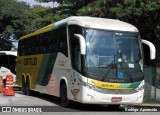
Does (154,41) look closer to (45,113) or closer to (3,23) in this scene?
(45,113)

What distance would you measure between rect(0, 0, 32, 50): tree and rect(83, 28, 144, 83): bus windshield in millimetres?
31737

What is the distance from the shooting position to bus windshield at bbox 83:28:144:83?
1424cm

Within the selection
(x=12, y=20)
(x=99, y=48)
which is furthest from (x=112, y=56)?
(x=12, y=20)

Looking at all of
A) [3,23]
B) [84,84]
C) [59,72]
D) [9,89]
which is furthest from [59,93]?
[3,23]

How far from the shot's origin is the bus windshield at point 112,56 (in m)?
14.2

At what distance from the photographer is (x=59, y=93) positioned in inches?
655

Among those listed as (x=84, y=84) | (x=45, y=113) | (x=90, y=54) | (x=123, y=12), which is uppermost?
(x=123, y=12)

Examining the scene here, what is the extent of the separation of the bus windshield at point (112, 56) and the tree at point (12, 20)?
1249 inches

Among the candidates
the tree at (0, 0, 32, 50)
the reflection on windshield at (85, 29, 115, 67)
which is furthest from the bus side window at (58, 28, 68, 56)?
the tree at (0, 0, 32, 50)

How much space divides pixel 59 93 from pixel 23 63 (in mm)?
7209

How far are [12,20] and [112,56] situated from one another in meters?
33.3

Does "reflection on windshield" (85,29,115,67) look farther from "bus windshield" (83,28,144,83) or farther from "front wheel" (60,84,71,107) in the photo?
"front wheel" (60,84,71,107)

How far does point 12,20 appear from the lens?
4634 cm

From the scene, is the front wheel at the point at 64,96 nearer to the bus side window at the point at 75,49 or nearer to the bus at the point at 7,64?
the bus side window at the point at 75,49
